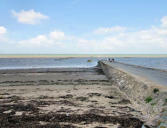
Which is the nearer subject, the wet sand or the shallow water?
the wet sand

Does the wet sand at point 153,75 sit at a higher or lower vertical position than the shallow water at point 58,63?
higher

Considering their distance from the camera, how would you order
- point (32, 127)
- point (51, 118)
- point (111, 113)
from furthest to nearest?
point (111, 113) → point (51, 118) → point (32, 127)

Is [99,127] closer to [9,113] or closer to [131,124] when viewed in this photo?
[131,124]

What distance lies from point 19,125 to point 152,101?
17.4ft

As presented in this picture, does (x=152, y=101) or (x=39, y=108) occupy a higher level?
(x=152, y=101)

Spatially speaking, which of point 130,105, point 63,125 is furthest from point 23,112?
point 130,105

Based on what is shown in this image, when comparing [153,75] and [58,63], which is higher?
[153,75]

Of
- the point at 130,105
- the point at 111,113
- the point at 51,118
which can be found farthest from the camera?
the point at 130,105

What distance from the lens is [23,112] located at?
25.3 feet

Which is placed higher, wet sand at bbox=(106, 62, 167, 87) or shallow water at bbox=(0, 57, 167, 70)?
wet sand at bbox=(106, 62, 167, 87)

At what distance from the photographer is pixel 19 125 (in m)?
6.16

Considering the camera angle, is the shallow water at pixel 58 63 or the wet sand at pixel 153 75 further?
the shallow water at pixel 58 63

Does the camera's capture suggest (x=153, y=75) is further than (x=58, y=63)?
No

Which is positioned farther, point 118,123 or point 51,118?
point 51,118
